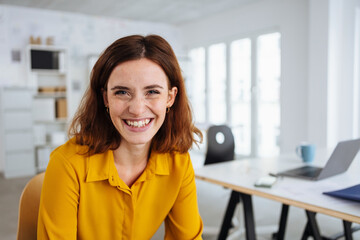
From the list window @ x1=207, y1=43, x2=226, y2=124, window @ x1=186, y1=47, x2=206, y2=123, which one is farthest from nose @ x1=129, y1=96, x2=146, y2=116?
window @ x1=186, y1=47, x2=206, y2=123

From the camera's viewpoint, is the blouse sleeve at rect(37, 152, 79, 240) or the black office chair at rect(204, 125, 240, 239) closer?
the blouse sleeve at rect(37, 152, 79, 240)

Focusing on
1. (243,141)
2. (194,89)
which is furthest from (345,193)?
(194,89)

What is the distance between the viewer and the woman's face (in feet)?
3.51

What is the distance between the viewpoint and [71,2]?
18.2 feet

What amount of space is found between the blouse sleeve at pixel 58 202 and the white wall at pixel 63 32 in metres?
5.29

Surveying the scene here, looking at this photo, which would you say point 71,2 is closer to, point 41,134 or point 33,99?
point 33,99

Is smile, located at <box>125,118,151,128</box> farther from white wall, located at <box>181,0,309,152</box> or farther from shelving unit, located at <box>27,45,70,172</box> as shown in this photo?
shelving unit, located at <box>27,45,70,172</box>

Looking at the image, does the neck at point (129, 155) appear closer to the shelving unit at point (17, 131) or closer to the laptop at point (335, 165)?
the laptop at point (335, 165)

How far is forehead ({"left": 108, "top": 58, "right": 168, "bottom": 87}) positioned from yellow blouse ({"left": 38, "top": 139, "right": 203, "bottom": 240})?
270 mm

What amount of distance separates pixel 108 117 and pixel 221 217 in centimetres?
231

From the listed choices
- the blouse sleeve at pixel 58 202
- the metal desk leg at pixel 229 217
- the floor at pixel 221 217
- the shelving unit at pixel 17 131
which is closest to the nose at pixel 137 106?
the blouse sleeve at pixel 58 202

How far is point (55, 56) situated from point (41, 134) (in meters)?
1.34

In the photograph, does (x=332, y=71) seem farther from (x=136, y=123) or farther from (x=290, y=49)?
(x=136, y=123)

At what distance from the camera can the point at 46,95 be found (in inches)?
225
